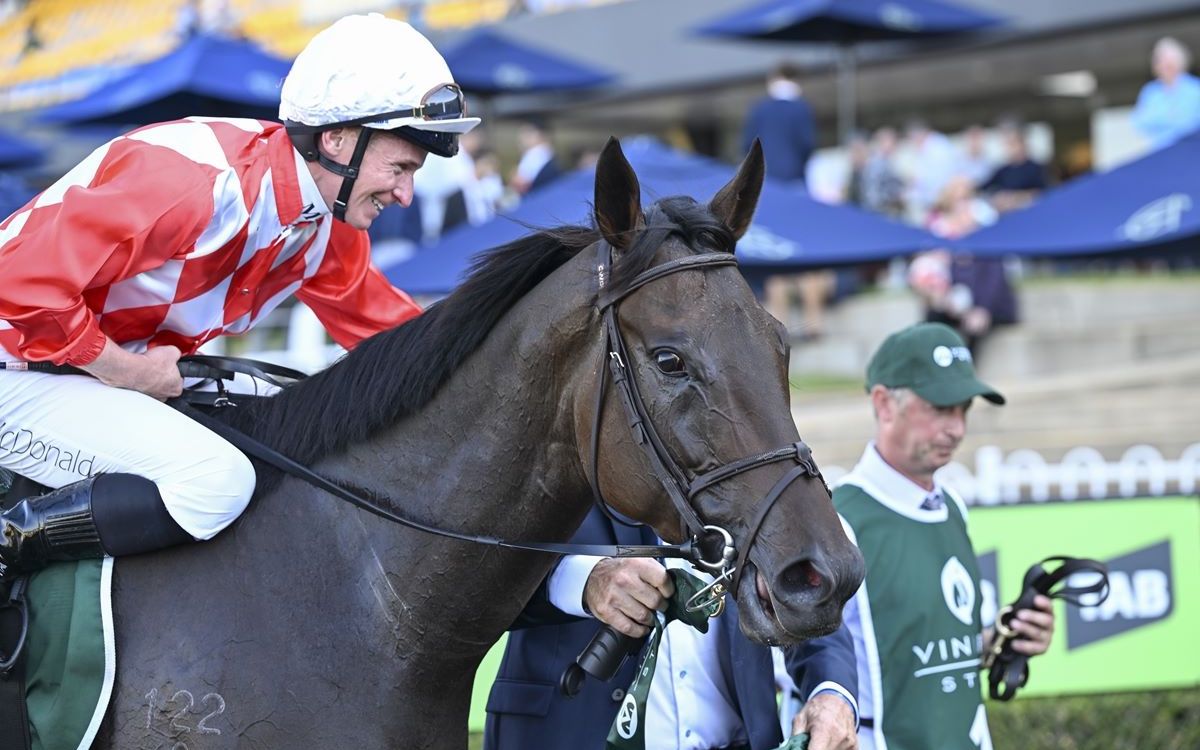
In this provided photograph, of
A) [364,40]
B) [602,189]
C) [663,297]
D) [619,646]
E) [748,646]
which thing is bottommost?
[748,646]

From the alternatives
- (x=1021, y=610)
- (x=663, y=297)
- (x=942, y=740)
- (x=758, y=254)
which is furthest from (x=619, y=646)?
(x=758, y=254)

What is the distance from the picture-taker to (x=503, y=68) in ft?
39.0

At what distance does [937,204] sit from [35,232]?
1038cm

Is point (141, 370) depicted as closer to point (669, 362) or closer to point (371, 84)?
point (371, 84)

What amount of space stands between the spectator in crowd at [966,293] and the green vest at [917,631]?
6780mm

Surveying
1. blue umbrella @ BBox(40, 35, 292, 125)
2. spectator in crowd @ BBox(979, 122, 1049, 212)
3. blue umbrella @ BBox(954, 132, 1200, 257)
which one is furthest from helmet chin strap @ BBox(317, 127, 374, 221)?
spectator in crowd @ BBox(979, 122, 1049, 212)

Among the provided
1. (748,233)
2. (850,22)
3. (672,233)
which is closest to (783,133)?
(850,22)

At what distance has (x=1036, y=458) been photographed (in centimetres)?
722

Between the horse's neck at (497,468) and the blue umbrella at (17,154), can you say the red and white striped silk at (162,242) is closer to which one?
the horse's neck at (497,468)

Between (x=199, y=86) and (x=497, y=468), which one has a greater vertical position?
(x=497, y=468)

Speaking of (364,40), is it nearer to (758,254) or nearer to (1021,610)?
(1021,610)

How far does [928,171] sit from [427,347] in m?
11.2

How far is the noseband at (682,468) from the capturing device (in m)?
2.29

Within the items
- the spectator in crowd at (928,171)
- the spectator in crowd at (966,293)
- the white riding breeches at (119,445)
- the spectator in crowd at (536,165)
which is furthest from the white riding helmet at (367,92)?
the spectator in crowd at (928,171)
